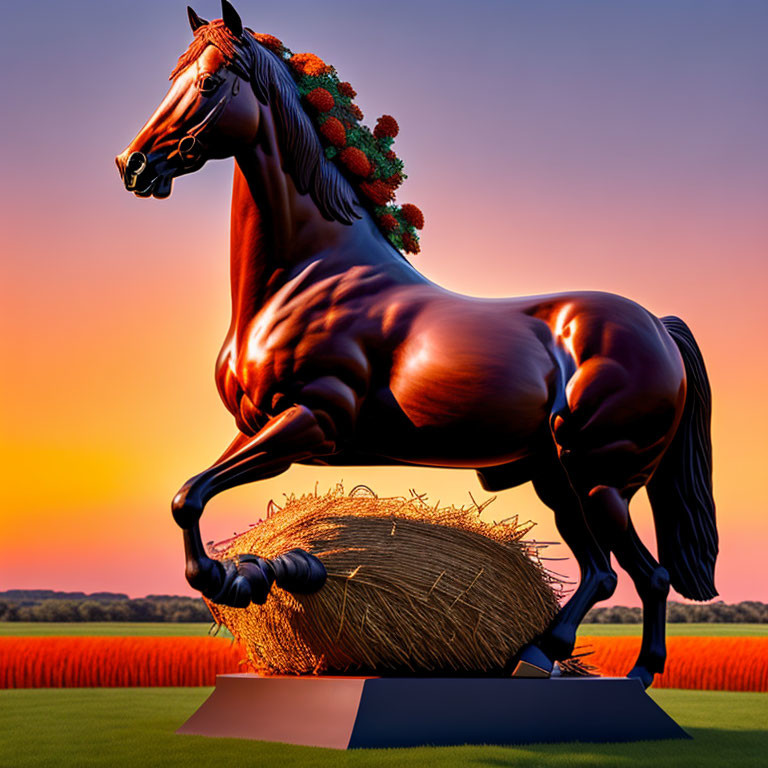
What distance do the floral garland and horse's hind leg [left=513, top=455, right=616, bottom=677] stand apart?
5.67ft

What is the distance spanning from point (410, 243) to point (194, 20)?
1809mm

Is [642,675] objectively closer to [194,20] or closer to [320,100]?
[320,100]

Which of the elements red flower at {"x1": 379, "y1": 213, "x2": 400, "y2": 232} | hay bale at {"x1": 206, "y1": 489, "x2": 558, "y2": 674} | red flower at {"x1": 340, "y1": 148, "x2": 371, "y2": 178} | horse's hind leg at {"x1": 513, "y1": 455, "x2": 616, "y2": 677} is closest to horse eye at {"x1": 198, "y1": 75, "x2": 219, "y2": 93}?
red flower at {"x1": 340, "y1": 148, "x2": 371, "y2": 178}

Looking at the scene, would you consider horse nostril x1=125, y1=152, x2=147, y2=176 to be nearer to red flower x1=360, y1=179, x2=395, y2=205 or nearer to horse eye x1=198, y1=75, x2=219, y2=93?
horse eye x1=198, y1=75, x2=219, y2=93

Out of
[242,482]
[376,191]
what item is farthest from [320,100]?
[242,482]

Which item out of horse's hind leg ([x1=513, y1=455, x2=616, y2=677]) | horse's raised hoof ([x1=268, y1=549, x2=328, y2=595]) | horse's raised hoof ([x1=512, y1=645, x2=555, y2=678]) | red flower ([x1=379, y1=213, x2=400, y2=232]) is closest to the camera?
horse's raised hoof ([x1=268, y1=549, x2=328, y2=595])

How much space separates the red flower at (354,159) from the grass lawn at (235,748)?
10.4 ft

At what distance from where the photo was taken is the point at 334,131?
18.6 ft

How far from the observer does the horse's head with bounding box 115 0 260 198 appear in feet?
17.4

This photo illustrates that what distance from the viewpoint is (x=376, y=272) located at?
5.57 m

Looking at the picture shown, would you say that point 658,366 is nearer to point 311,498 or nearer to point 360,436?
point 360,436

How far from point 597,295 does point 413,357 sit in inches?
46.8

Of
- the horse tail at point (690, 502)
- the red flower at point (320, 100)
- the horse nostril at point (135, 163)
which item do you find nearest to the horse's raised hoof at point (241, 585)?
the horse nostril at point (135, 163)

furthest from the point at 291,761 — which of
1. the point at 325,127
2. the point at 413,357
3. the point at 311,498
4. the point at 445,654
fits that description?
the point at 325,127
